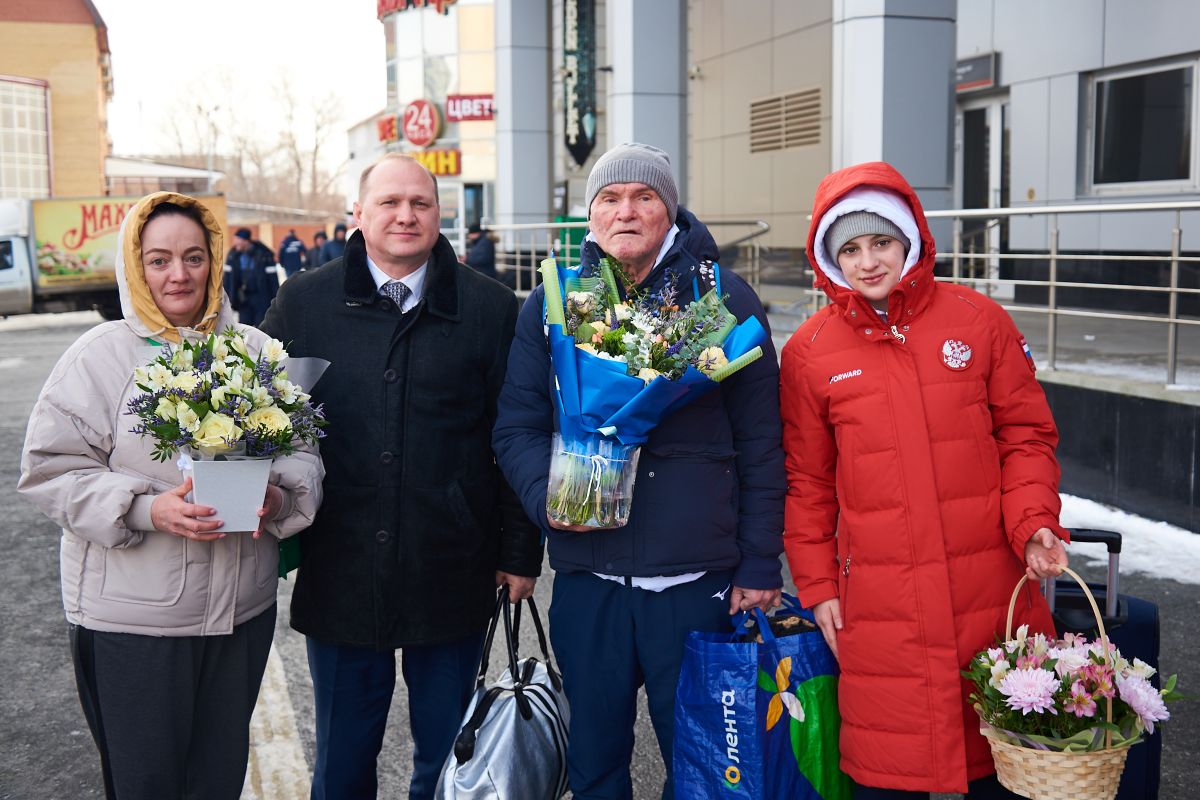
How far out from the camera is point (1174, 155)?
47.6 feet

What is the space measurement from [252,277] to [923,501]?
878 inches

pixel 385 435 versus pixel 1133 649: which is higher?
pixel 385 435

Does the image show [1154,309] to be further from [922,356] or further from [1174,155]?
[922,356]

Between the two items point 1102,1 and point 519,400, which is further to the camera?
point 1102,1

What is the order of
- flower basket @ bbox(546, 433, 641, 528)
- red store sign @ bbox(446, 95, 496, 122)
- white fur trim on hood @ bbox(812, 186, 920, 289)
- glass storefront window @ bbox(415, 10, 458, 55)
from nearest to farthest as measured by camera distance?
1. flower basket @ bbox(546, 433, 641, 528)
2. white fur trim on hood @ bbox(812, 186, 920, 289)
3. red store sign @ bbox(446, 95, 496, 122)
4. glass storefront window @ bbox(415, 10, 458, 55)

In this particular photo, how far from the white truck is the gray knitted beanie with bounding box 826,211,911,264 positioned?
94.9 feet

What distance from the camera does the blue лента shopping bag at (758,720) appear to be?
300 centimetres

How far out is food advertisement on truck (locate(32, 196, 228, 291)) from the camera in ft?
96.0

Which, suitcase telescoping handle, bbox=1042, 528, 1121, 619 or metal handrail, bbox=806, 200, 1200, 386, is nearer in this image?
suitcase telescoping handle, bbox=1042, 528, 1121, 619

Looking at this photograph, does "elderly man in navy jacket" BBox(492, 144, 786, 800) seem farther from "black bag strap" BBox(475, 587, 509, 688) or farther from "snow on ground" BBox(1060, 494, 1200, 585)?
"snow on ground" BBox(1060, 494, 1200, 585)

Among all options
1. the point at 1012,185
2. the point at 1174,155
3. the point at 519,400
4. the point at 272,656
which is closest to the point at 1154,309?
the point at 1174,155

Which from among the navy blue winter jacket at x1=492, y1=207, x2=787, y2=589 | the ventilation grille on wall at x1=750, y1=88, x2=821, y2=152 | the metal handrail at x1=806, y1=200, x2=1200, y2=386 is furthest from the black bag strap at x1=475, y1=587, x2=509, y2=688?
the ventilation grille on wall at x1=750, y1=88, x2=821, y2=152

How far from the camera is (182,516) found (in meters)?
2.86

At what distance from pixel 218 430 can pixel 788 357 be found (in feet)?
5.10
